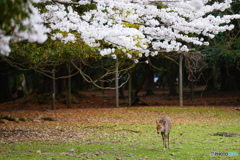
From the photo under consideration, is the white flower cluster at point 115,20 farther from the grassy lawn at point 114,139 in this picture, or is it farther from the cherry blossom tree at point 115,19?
the grassy lawn at point 114,139

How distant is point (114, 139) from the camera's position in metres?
10.6

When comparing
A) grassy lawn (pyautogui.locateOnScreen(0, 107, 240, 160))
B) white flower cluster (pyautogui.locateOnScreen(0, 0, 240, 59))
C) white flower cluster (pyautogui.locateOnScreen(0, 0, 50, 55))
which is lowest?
grassy lawn (pyautogui.locateOnScreen(0, 107, 240, 160))

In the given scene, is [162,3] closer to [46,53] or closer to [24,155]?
[46,53]

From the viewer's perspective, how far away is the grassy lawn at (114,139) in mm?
8078

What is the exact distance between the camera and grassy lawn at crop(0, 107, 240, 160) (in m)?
8.08

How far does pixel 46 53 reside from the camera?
12.0 metres

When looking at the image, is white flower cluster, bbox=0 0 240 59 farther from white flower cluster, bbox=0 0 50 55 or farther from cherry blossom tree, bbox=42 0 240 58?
white flower cluster, bbox=0 0 50 55

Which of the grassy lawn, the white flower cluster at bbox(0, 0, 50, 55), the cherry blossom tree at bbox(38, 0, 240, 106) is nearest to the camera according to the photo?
the white flower cluster at bbox(0, 0, 50, 55)

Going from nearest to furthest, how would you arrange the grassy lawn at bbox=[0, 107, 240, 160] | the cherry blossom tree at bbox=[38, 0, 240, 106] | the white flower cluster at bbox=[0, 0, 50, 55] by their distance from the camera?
the white flower cluster at bbox=[0, 0, 50, 55], the grassy lawn at bbox=[0, 107, 240, 160], the cherry blossom tree at bbox=[38, 0, 240, 106]

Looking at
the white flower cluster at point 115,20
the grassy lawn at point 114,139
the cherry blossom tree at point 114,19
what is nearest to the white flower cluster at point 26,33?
the cherry blossom tree at point 114,19

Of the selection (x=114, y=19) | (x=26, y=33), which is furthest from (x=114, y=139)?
(x=26, y=33)

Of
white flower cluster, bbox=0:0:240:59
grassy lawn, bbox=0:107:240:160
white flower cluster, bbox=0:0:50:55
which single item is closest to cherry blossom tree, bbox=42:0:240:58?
white flower cluster, bbox=0:0:240:59

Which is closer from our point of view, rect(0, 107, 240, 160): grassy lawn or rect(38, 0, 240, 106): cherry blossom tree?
rect(0, 107, 240, 160): grassy lawn

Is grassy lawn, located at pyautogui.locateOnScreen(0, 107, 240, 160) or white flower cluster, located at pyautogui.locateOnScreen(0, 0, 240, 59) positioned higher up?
white flower cluster, located at pyautogui.locateOnScreen(0, 0, 240, 59)
